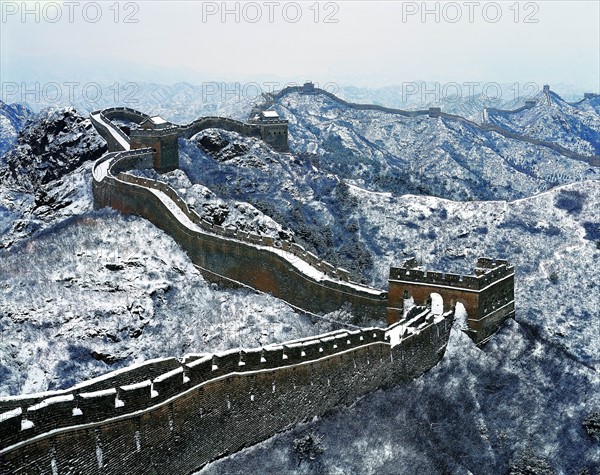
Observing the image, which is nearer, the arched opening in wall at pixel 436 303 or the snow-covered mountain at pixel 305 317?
the snow-covered mountain at pixel 305 317

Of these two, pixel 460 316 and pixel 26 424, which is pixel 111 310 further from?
pixel 26 424

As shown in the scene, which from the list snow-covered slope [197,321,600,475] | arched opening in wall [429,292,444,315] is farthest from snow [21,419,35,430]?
arched opening in wall [429,292,444,315]

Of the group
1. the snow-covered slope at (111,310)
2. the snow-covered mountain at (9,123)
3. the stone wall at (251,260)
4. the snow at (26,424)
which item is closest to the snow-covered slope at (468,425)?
the stone wall at (251,260)

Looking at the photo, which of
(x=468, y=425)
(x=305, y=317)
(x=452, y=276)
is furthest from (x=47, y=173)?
(x=468, y=425)

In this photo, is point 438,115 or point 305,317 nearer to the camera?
point 305,317

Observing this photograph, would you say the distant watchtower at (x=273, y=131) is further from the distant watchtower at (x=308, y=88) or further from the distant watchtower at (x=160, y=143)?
the distant watchtower at (x=308, y=88)

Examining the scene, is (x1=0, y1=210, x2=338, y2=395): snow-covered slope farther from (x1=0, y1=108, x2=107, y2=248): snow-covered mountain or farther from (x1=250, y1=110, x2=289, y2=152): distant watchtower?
(x1=250, y1=110, x2=289, y2=152): distant watchtower
